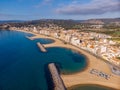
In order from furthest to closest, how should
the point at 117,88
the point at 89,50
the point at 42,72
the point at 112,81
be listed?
1. the point at 89,50
2. the point at 42,72
3. the point at 112,81
4. the point at 117,88

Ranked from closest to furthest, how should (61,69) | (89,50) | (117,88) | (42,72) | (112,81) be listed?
(117,88), (112,81), (42,72), (61,69), (89,50)

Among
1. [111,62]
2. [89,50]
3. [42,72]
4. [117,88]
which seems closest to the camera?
[117,88]

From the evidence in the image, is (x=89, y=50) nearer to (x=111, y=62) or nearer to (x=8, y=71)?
(x=111, y=62)

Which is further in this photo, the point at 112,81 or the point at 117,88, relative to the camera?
the point at 112,81

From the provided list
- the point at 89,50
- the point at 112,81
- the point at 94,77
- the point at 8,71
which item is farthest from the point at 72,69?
the point at 89,50

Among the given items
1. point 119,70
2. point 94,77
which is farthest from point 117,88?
point 119,70

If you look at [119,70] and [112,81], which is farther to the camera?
[119,70]

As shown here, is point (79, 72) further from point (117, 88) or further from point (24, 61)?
point (24, 61)

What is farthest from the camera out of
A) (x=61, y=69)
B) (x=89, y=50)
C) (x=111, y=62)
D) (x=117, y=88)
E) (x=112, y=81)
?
(x=89, y=50)
